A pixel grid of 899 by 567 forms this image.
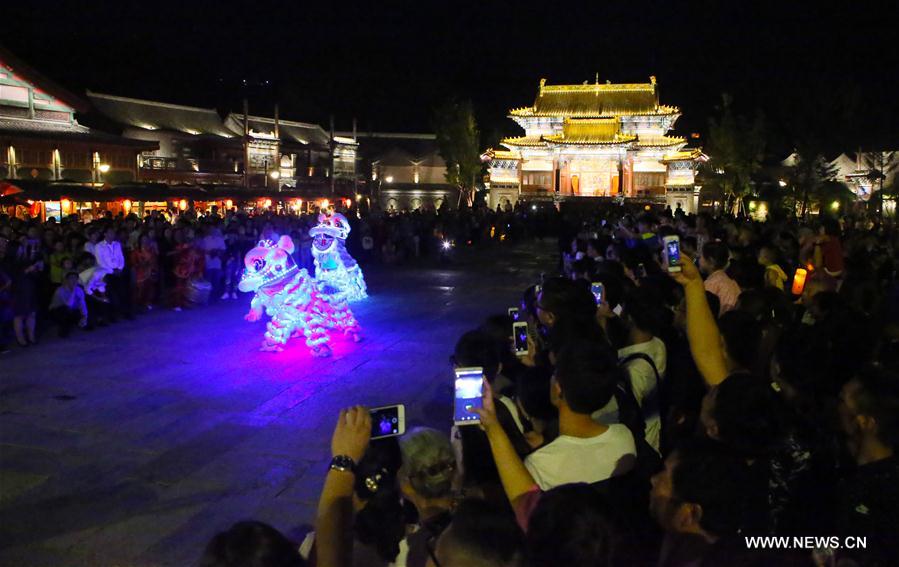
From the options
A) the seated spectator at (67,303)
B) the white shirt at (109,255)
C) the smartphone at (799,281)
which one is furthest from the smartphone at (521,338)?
the white shirt at (109,255)

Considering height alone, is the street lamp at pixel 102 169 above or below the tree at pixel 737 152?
below

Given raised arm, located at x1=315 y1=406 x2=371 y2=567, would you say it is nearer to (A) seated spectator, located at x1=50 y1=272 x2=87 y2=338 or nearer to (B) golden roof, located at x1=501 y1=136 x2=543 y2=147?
(A) seated spectator, located at x1=50 y1=272 x2=87 y2=338

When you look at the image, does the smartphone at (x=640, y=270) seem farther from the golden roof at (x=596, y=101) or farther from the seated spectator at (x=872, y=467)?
the golden roof at (x=596, y=101)

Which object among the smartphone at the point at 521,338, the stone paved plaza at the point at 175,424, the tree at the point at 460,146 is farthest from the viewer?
the tree at the point at 460,146

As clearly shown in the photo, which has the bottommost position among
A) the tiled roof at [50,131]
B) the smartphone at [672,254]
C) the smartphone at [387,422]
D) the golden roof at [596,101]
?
the smartphone at [387,422]

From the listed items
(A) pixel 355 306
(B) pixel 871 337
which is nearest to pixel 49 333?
(A) pixel 355 306

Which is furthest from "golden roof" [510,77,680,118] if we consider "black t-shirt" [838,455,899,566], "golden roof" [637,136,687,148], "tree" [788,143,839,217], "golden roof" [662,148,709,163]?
"black t-shirt" [838,455,899,566]

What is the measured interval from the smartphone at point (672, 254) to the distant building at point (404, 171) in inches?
1690

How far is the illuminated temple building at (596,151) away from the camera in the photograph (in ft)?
133

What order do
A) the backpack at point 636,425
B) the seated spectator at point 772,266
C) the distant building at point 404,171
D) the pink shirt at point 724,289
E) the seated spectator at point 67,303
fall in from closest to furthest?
the backpack at point 636,425 < the pink shirt at point 724,289 < the seated spectator at point 772,266 < the seated spectator at point 67,303 < the distant building at point 404,171

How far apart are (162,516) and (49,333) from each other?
21.9ft

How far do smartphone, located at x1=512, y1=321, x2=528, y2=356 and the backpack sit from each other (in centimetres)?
55

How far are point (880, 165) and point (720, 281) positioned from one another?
32.3 metres

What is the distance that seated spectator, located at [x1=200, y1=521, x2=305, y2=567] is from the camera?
1.82 meters
